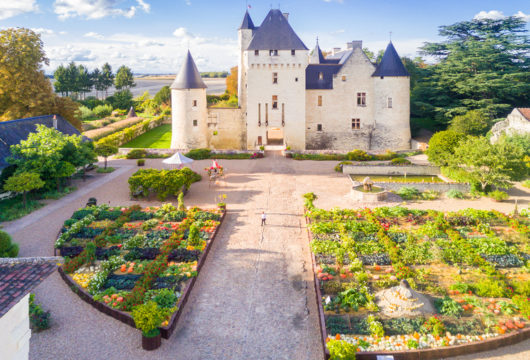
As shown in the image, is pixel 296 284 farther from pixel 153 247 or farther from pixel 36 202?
pixel 36 202

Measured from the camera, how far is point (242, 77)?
141 feet

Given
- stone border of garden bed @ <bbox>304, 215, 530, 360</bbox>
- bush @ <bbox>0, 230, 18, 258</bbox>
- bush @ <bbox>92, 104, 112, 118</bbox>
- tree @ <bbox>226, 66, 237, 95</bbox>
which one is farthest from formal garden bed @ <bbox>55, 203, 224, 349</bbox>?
bush @ <bbox>92, 104, 112, 118</bbox>

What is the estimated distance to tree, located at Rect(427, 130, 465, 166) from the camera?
93.2ft

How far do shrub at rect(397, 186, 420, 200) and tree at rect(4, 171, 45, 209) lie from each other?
2030 cm

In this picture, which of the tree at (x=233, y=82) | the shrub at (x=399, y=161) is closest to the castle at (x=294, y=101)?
the shrub at (x=399, y=161)

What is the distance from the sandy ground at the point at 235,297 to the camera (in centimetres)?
1090

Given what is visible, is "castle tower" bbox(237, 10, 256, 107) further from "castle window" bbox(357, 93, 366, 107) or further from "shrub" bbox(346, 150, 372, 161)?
"shrub" bbox(346, 150, 372, 161)

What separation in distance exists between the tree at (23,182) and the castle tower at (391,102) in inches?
1165

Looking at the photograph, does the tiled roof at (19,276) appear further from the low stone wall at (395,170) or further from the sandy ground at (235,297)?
the low stone wall at (395,170)

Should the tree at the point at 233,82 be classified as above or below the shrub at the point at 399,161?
above

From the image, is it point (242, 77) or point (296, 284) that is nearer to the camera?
point (296, 284)

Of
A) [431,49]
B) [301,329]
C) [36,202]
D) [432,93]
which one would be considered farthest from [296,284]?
[431,49]

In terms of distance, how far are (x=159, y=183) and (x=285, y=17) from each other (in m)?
24.7

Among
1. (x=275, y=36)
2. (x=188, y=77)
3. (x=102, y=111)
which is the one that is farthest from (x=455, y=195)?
(x=102, y=111)
